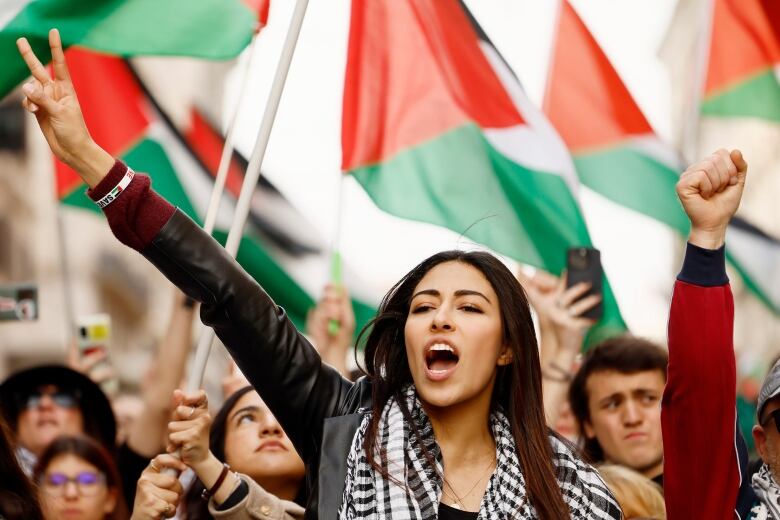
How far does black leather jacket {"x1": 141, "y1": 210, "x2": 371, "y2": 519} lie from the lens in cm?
272

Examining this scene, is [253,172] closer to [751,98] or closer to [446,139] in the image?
[446,139]

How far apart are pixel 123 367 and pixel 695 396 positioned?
23226mm

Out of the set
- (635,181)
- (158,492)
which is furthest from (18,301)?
(635,181)

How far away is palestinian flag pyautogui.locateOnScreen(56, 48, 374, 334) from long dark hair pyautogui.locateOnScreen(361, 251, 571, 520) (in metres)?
2.34

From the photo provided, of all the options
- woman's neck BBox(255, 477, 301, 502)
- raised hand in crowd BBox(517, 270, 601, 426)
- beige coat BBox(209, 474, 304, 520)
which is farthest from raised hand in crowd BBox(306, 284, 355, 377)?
beige coat BBox(209, 474, 304, 520)

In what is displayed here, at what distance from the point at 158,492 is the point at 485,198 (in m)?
2.46

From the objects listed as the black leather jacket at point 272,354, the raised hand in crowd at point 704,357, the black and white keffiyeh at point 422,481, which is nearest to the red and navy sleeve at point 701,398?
the raised hand in crowd at point 704,357

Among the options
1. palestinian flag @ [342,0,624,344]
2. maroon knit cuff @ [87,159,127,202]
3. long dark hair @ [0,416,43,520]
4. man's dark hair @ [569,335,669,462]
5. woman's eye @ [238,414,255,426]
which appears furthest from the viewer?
palestinian flag @ [342,0,624,344]

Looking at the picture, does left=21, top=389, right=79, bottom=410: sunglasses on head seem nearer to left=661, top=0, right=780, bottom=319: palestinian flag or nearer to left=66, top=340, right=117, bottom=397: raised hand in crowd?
left=66, top=340, right=117, bottom=397: raised hand in crowd

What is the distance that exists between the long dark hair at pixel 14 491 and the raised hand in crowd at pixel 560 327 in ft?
7.70

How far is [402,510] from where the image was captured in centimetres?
273

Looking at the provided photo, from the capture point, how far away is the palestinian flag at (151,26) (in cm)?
461

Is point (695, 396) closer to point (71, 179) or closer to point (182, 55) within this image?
point (182, 55)

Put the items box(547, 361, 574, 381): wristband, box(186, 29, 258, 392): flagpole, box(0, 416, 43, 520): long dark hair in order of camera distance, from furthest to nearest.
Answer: box(547, 361, 574, 381): wristband
box(186, 29, 258, 392): flagpole
box(0, 416, 43, 520): long dark hair
